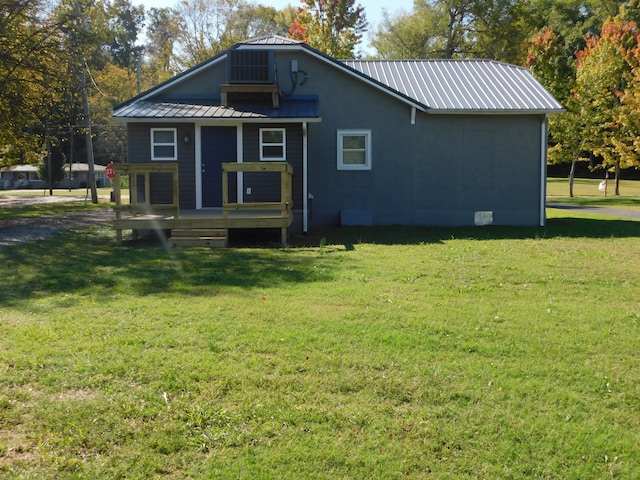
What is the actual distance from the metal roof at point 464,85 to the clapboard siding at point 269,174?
2.97 metres

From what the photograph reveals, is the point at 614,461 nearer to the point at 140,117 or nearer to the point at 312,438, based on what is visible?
the point at 312,438

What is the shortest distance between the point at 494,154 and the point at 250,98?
6528 millimetres

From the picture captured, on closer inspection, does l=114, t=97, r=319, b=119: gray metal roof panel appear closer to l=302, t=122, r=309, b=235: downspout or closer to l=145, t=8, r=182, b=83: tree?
l=302, t=122, r=309, b=235: downspout

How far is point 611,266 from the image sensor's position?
921 centimetres

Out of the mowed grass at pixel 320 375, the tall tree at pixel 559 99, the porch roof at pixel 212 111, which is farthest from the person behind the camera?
the tall tree at pixel 559 99

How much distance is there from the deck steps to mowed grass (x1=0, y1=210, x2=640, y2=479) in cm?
314

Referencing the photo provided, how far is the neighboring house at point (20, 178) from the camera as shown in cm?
5750

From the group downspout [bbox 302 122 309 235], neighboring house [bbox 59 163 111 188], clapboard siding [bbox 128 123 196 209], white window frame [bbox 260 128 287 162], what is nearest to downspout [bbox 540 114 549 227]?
downspout [bbox 302 122 309 235]

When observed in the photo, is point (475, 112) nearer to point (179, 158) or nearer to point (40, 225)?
point (179, 158)

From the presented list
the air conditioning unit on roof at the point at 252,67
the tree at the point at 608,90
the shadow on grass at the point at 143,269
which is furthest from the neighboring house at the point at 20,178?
the shadow on grass at the point at 143,269

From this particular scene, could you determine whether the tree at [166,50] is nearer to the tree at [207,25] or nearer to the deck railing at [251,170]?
the tree at [207,25]

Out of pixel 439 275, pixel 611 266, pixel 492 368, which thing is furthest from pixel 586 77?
pixel 492 368

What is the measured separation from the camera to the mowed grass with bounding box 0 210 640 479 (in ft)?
11.0

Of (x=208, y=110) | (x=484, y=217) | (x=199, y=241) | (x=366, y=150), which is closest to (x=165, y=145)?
(x=208, y=110)
